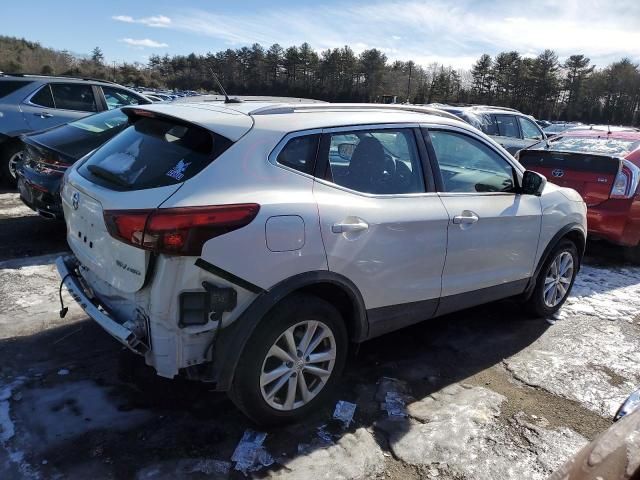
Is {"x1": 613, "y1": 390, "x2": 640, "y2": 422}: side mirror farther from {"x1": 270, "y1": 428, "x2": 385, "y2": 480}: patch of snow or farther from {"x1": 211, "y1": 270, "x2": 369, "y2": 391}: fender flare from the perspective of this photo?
{"x1": 211, "y1": 270, "x2": 369, "y2": 391}: fender flare

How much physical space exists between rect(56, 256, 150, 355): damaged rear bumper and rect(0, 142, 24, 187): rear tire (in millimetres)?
5823

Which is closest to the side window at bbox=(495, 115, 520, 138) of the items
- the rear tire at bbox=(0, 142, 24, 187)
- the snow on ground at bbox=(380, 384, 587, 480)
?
the snow on ground at bbox=(380, 384, 587, 480)

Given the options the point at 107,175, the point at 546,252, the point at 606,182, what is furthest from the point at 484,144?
the point at 606,182

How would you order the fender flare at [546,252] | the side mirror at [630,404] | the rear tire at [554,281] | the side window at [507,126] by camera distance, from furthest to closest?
the side window at [507,126] → the rear tire at [554,281] → the fender flare at [546,252] → the side mirror at [630,404]

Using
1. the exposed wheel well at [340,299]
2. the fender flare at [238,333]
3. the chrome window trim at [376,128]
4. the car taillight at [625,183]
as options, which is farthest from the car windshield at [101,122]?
the car taillight at [625,183]

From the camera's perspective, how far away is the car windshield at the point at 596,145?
662cm

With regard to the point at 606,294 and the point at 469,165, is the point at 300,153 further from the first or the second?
the point at 606,294

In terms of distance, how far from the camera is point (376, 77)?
272 feet

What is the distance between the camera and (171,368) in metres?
2.54

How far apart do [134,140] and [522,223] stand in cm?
287

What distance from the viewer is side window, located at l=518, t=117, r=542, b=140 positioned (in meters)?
11.0

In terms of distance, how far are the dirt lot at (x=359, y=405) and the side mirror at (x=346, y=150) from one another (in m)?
1.44

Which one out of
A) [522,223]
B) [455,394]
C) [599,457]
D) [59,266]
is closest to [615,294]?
[522,223]

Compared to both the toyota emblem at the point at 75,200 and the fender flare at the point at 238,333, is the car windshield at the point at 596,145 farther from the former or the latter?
the toyota emblem at the point at 75,200
